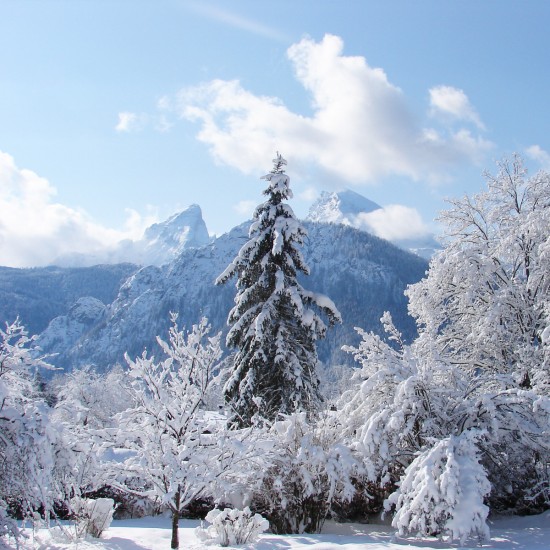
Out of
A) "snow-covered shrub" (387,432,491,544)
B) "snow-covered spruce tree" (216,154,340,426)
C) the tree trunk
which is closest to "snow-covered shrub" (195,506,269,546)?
the tree trunk

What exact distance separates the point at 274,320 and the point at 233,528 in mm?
7901

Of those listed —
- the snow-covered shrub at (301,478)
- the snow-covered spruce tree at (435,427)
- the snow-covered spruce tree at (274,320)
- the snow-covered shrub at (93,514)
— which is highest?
the snow-covered spruce tree at (274,320)

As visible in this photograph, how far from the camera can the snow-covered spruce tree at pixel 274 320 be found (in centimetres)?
1566

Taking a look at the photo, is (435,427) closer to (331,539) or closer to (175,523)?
(331,539)

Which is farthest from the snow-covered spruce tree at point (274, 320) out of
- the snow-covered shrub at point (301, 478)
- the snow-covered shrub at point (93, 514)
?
the snow-covered shrub at point (93, 514)

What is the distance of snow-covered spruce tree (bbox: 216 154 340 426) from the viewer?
1566cm

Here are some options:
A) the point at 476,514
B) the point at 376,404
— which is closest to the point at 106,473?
the point at 376,404

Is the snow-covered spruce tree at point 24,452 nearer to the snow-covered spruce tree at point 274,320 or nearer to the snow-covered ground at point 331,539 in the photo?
the snow-covered ground at point 331,539

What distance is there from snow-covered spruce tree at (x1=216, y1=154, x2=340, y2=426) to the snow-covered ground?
15.3 feet

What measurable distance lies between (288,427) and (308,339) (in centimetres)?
598

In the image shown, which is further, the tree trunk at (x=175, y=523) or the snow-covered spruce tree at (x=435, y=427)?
the tree trunk at (x=175, y=523)

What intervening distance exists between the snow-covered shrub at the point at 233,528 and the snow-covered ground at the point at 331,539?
20 cm

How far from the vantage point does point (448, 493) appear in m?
A: 7.60

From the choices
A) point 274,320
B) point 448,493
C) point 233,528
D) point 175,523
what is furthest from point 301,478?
point 274,320
